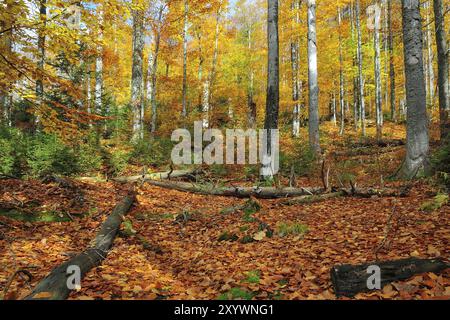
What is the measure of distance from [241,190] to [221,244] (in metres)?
3.49

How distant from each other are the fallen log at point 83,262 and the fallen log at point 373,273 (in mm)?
2954

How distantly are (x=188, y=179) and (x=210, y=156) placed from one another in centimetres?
246

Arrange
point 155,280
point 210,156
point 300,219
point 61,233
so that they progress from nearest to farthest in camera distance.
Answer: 1. point 155,280
2. point 61,233
3. point 300,219
4. point 210,156

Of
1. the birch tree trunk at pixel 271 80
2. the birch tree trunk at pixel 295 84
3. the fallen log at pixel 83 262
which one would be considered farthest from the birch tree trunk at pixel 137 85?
the birch tree trunk at pixel 295 84

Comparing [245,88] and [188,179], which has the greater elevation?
[245,88]

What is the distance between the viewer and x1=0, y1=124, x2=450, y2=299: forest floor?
3623mm

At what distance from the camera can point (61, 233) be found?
5.64 metres

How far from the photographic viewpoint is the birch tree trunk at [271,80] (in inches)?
381

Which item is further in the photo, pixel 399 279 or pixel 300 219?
pixel 300 219

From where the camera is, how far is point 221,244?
216 inches

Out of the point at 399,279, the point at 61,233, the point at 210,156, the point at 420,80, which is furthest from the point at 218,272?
the point at 210,156

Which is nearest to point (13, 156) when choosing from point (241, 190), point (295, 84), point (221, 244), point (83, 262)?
point (83, 262)

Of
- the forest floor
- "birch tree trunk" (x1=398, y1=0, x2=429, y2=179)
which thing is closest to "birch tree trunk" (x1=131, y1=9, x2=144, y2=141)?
the forest floor
